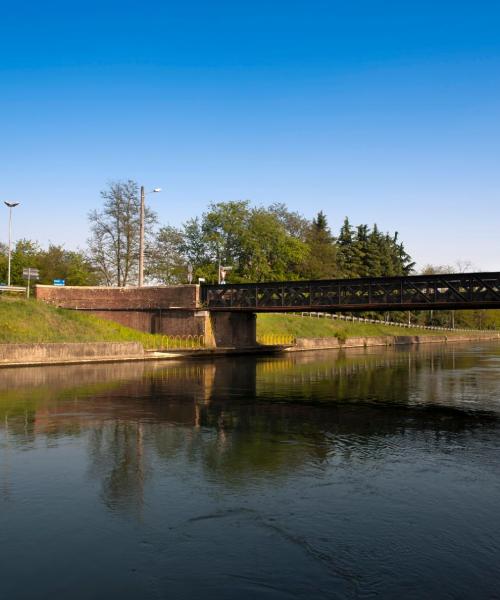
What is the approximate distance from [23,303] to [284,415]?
32.4 meters

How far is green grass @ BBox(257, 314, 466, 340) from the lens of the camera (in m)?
72.4

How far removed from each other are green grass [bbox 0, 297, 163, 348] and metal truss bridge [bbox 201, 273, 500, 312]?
7673mm

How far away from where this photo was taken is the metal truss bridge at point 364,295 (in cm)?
4391

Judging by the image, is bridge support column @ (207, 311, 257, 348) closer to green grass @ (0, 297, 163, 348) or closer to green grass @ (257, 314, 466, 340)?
green grass @ (0, 297, 163, 348)

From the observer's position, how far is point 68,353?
39438 mm

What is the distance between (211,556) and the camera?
8.04 meters

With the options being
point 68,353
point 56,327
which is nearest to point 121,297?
point 56,327

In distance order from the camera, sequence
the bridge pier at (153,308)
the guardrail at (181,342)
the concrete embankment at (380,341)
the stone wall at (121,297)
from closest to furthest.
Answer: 1. the guardrail at (181,342)
2. the bridge pier at (153,308)
3. the stone wall at (121,297)
4. the concrete embankment at (380,341)

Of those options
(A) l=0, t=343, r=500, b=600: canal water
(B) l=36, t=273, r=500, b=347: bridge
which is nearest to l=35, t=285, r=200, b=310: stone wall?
(B) l=36, t=273, r=500, b=347: bridge

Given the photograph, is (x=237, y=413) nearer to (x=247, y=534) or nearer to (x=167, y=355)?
(x=247, y=534)

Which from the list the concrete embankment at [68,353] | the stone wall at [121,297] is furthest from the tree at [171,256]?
the concrete embankment at [68,353]

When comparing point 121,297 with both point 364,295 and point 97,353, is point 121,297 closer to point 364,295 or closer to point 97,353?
point 97,353

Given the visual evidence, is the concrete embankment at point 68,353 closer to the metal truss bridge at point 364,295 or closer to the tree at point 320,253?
the metal truss bridge at point 364,295

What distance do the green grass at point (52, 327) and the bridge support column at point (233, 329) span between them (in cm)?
549
